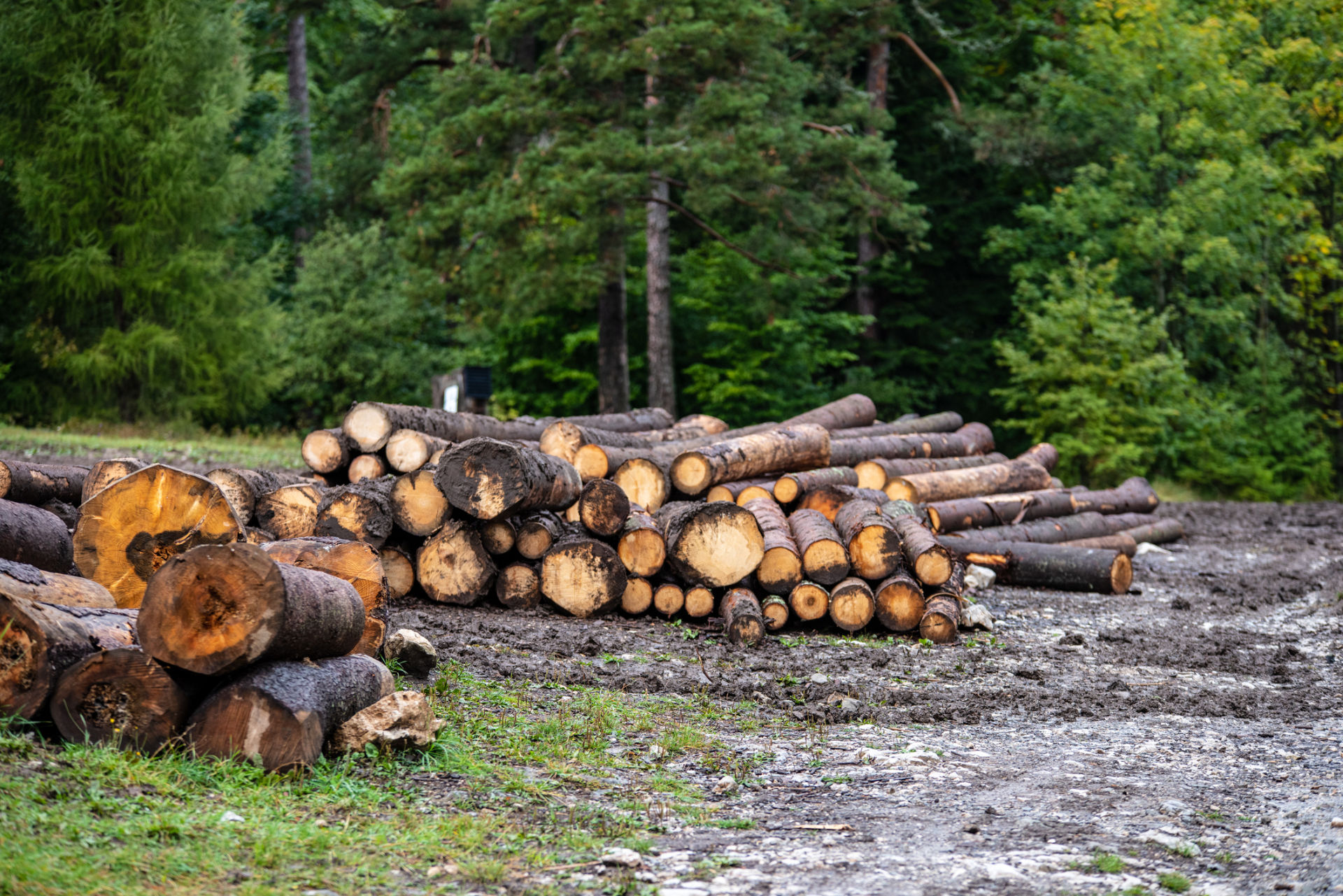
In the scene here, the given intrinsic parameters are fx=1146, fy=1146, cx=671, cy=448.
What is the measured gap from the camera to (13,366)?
21.9 metres

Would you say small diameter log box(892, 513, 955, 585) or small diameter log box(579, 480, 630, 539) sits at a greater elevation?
small diameter log box(579, 480, 630, 539)

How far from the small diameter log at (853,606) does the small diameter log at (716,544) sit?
64 cm

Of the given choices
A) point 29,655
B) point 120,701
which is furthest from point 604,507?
point 29,655

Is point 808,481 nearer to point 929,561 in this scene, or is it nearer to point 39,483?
point 929,561

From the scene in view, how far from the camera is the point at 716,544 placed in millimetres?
8164

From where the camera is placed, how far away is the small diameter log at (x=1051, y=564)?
10609 mm

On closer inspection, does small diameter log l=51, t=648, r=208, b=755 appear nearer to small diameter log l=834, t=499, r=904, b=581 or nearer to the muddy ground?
the muddy ground

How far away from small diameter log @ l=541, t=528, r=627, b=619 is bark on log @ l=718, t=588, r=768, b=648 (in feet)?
2.65

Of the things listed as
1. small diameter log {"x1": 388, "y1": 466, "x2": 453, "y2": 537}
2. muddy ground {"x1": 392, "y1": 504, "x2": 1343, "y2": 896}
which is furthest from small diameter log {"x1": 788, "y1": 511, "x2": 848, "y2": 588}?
small diameter log {"x1": 388, "y1": 466, "x2": 453, "y2": 537}

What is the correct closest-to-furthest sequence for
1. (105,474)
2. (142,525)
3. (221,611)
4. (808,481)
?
(221,611) → (142,525) → (105,474) → (808,481)

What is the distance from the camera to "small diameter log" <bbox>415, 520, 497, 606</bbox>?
815cm

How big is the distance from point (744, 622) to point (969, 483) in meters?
5.95

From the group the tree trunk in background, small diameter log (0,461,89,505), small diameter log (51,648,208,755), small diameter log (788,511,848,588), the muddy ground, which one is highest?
the tree trunk in background

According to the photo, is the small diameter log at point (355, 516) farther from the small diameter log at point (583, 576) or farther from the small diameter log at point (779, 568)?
the small diameter log at point (779, 568)
